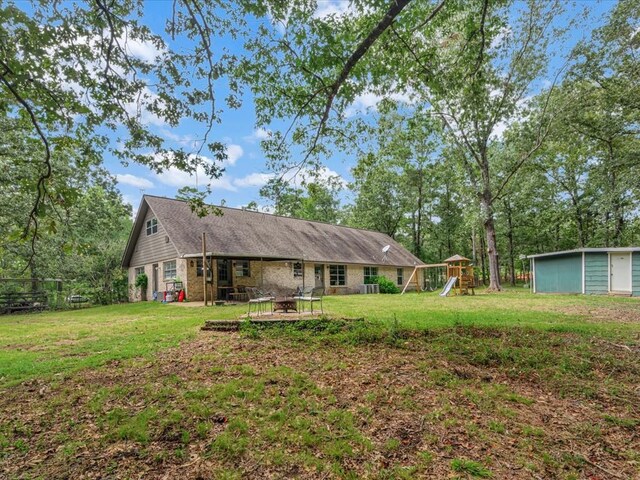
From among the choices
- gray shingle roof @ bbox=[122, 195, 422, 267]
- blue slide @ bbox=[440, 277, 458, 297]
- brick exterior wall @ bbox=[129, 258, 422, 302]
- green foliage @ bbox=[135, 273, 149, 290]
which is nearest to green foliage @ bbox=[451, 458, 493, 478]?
gray shingle roof @ bbox=[122, 195, 422, 267]

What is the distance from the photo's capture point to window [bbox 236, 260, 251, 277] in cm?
1790

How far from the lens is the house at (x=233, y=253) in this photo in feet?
54.0

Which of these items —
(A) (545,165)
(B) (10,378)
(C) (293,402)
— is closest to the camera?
(C) (293,402)

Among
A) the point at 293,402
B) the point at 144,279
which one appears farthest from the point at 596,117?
the point at 144,279

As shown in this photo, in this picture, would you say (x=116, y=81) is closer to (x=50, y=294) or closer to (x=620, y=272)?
(x=50, y=294)

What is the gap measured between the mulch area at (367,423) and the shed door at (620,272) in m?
18.8

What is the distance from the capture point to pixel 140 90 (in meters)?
5.39

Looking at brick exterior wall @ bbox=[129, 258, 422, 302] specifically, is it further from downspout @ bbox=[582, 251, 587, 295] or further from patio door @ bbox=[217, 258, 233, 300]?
downspout @ bbox=[582, 251, 587, 295]

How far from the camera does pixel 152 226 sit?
1827cm

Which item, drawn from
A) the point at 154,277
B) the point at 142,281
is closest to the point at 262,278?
the point at 154,277

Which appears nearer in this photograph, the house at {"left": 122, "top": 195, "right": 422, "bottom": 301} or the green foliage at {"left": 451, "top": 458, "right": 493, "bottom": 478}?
the green foliage at {"left": 451, "top": 458, "right": 493, "bottom": 478}

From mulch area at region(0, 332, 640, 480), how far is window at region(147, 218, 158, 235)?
47.4 ft

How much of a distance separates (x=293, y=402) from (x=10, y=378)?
13.2 feet

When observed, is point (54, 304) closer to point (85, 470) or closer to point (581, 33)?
point (85, 470)
